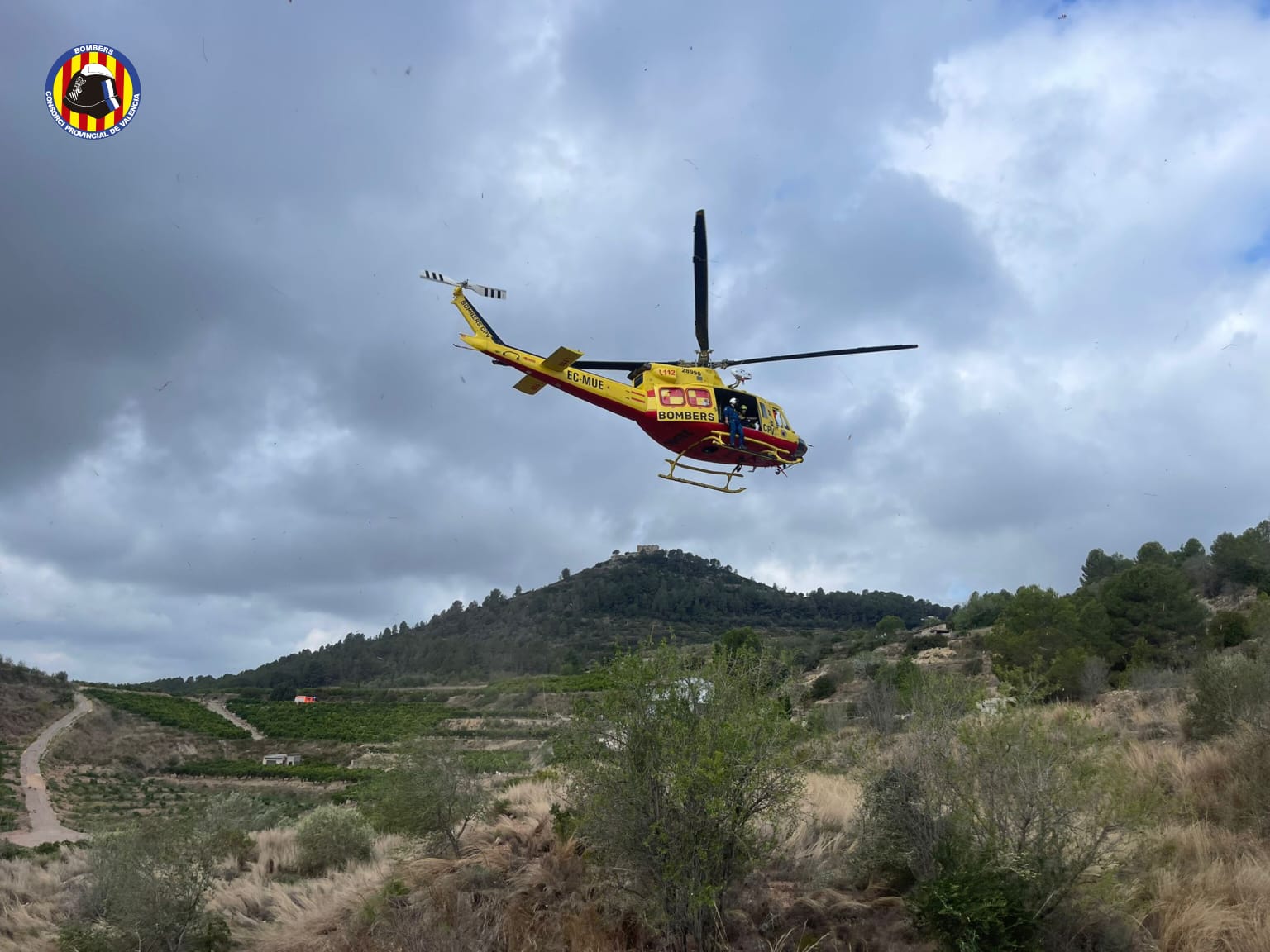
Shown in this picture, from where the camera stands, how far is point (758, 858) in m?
8.98

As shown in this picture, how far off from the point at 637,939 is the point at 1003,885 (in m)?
4.09

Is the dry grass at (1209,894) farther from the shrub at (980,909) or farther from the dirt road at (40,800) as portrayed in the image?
the dirt road at (40,800)

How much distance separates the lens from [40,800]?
1730 inches

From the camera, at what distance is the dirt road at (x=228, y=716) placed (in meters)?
69.7

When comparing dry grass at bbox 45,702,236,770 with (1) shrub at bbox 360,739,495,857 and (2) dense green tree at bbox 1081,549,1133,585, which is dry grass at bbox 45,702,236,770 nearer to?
(1) shrub at bbox 360,739,495,857

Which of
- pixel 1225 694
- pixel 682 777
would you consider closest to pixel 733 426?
pixel 682 777

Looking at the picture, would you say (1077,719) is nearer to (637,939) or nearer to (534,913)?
(637,939)

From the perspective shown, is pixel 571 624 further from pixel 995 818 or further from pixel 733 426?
pixel 995 818

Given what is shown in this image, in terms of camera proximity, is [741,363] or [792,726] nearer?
[792,726]

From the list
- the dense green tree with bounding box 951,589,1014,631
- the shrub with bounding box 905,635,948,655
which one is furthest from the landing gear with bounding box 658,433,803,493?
the dense green tree with bounding box 951,589,1014,631

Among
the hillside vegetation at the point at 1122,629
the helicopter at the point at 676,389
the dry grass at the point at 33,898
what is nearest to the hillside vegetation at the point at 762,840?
the dry grass at the point at 33,898

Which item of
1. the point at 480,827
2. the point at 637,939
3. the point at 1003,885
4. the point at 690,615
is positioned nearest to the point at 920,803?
→ the point at 1003,885

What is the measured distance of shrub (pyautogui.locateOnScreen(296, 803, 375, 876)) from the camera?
59.2 ft

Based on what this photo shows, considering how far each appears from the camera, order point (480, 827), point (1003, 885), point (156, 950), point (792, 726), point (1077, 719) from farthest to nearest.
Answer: point (480, 827), point (156, 950), point (1077, 719), point (792, 726), point (1003, 885)
